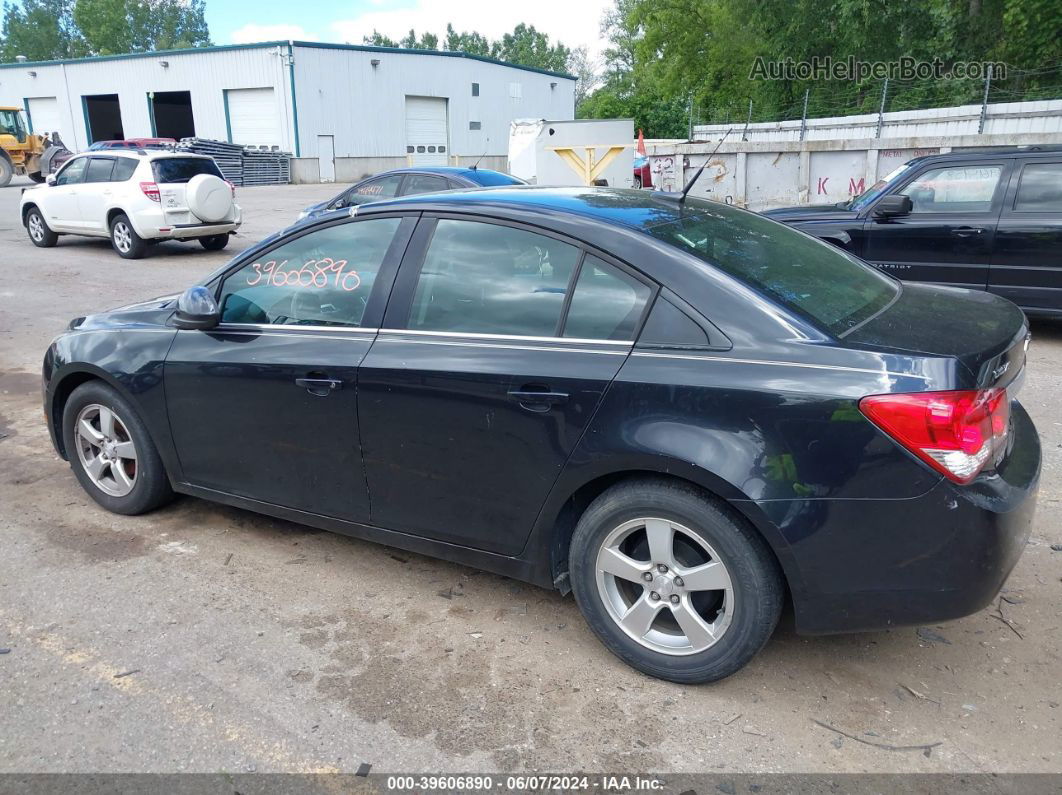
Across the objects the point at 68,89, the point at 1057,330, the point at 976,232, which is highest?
the point at 68,89

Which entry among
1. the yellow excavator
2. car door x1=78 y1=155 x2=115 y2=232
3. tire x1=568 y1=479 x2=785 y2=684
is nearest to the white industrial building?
the yellow excavator

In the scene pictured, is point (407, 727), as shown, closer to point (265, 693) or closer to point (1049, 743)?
point (265, 693)

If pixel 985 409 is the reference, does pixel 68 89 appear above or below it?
above

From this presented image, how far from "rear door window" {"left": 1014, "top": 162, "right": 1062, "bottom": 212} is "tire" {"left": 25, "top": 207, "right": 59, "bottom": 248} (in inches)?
601

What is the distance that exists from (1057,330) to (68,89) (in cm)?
4768

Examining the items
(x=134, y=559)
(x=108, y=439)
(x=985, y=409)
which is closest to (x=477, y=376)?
(x=985, y=409)

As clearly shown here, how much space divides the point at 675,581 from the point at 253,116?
132 feet

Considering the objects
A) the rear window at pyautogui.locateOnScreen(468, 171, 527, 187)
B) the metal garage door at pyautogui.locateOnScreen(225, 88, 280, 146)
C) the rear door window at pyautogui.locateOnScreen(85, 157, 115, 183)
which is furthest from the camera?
the metal garage door at pyautogui.locateOnScreen(225, 88, 280, 146)

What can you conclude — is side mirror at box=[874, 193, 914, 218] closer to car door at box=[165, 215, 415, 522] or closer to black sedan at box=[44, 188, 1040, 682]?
black sedan at box=[44, 188, 1040, 682]

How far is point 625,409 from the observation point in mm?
2879

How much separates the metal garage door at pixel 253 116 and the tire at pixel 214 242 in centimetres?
2461

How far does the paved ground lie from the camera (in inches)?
106

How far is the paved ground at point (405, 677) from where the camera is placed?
270 cm

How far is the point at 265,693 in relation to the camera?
300 centimetres
